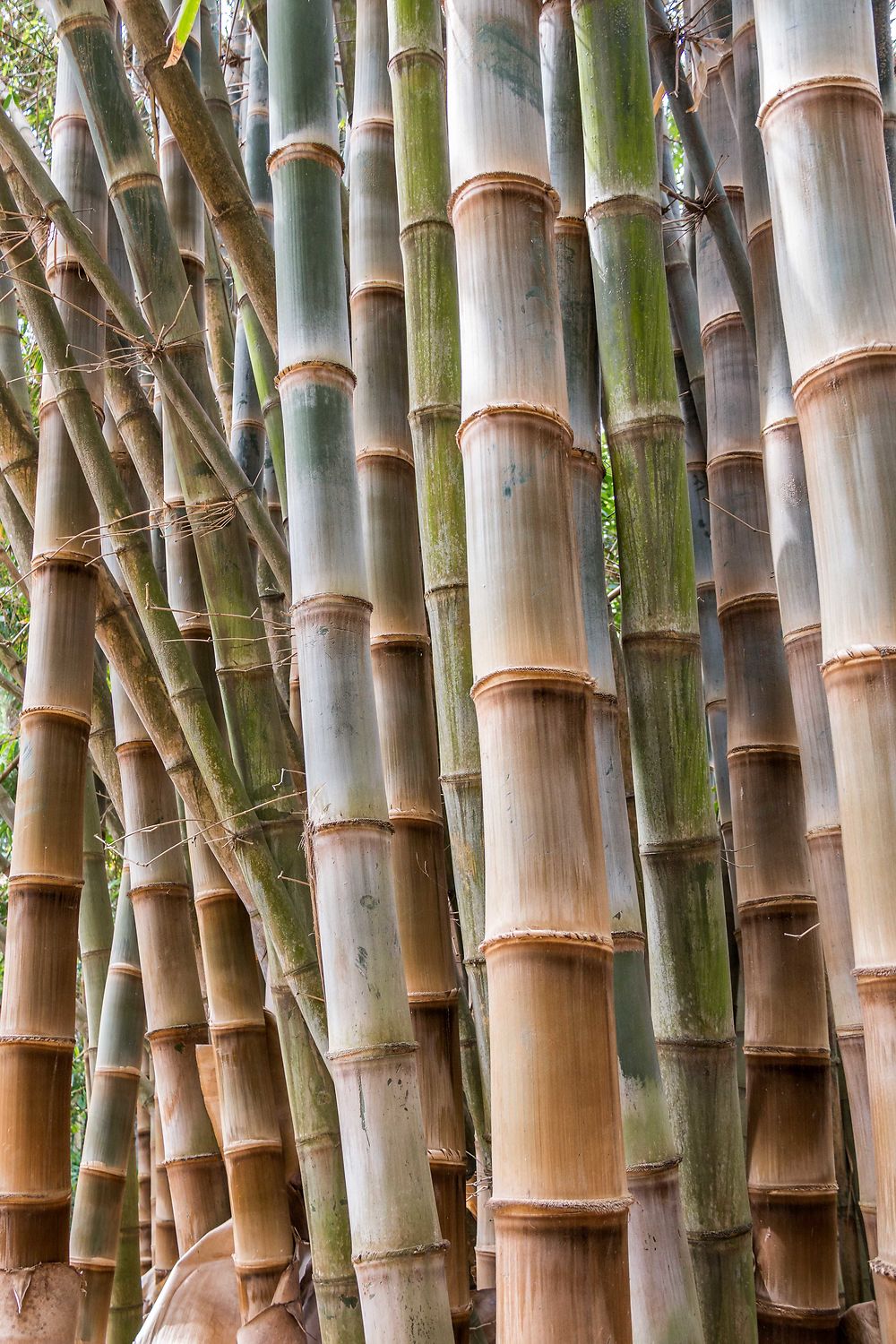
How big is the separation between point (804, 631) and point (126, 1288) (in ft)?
8.22

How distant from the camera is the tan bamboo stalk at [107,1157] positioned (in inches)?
115

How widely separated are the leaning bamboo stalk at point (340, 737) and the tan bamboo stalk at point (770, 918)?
0.64m

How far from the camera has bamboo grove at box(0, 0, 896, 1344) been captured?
140 cm

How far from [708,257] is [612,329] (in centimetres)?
70

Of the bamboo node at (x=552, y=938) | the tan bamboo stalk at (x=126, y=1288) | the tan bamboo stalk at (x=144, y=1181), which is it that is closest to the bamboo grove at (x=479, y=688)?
the bamboo node at (x=552, y=938)

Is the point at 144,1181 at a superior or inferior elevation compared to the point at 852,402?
inferior

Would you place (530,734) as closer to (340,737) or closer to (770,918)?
(340,737)

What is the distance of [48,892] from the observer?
231 cm

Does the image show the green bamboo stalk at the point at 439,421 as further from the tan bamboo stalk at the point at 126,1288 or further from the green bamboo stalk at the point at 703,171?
the tan bamboo stalk at the point at 126,1288

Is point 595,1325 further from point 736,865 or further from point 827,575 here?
point 736,865

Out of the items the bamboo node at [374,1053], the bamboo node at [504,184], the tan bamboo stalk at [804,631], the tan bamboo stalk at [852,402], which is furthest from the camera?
the tan bamboo stalk at [804,631]

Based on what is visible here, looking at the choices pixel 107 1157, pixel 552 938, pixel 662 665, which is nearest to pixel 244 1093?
pixel 107 1157

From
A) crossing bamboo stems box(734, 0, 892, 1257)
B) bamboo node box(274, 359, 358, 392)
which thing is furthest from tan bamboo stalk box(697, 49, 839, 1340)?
bamboo node box(274, 359, 358, 392)

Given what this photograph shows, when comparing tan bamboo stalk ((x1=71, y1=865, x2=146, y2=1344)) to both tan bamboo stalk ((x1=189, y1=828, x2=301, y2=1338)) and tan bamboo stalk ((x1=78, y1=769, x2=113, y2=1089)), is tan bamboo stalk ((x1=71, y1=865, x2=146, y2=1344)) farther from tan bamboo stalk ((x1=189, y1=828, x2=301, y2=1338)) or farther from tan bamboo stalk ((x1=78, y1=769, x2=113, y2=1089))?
tan bamboo stalk ((x1=189, y1=828, x2=301, y2=1338))
